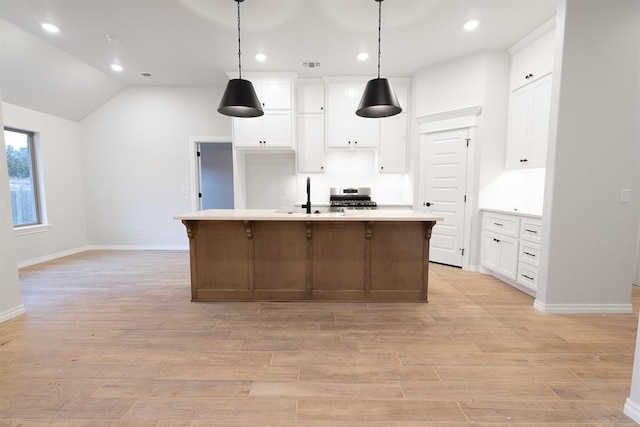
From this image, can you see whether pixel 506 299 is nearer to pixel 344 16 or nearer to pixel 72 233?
pixel 344 16

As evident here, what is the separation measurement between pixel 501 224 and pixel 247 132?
381cm

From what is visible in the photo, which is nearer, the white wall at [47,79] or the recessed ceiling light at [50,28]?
the recessed ceiling light at [50,28]

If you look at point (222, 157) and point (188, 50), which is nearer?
point (188, 50)

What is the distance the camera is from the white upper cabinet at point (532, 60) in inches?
122

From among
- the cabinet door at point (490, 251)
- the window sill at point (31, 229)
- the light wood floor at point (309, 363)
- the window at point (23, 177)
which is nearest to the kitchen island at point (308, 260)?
the light wood floor at point (309, 363)

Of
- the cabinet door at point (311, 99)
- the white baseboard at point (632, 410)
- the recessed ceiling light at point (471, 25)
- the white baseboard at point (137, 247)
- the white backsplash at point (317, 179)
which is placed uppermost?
the recessed ceiling light at point (471, 25)

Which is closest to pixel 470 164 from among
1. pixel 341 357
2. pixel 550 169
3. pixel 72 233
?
pixel 550 169

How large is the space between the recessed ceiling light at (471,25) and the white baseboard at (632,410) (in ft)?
11.3

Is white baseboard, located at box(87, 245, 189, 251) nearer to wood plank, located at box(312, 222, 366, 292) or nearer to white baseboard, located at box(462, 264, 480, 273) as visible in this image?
wood plank, located at box(312, 222, 366, 292)

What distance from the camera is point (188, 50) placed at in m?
3.67

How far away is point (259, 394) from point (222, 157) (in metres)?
6.49

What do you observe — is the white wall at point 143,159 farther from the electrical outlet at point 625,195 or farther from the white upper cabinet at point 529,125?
the electrical outlet at point 625,195

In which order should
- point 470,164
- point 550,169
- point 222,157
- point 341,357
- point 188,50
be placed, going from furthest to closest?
1. point 222,157
2. point 470,164
3. point 188,50
4. point 550,169
5. point 341,357

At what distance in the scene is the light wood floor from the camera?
4.91 feet
